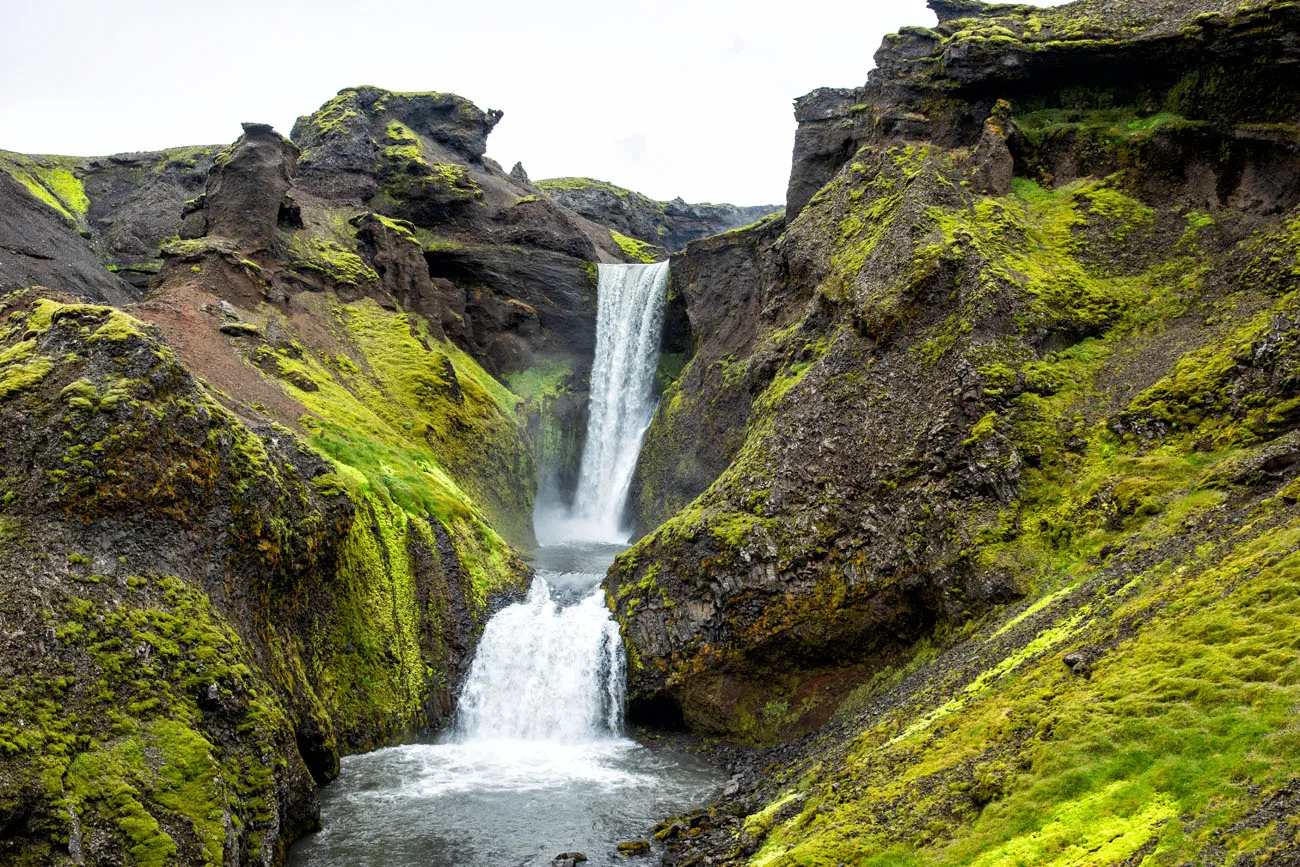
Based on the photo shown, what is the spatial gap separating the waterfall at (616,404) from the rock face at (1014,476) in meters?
11.1

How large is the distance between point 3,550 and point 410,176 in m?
54.0

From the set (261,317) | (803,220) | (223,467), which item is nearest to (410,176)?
→ (261,317)

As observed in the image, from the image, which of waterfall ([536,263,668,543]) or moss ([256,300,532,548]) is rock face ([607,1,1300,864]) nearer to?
moss ([256,300,532,548])

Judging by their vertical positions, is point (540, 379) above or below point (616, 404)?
above

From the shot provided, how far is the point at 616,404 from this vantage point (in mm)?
56188

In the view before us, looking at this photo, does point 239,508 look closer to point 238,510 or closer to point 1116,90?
point 238,510

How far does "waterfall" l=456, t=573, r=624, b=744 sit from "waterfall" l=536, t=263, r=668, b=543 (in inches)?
796

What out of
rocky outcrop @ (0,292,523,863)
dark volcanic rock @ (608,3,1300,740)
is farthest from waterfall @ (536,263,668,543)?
rocky outcrop @ (0,292,523,863)

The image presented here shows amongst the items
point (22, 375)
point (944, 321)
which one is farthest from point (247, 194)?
point (944, 321)

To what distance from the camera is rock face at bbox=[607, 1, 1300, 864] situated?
10828mm

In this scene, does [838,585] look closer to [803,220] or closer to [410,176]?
[803,220]

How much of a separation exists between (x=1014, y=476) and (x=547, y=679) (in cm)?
1584

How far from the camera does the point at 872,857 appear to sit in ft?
38.1

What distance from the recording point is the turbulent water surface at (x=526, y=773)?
17797mm
